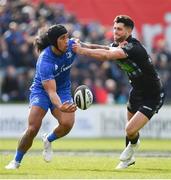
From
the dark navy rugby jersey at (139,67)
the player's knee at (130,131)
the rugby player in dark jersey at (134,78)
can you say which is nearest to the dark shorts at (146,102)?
the rugby player in dark jersey at (134,78)

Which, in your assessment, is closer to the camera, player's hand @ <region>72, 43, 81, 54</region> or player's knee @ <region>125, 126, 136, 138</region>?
player's hand @ <region>72, 43, 81, 54</region>

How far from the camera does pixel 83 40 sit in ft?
84.2

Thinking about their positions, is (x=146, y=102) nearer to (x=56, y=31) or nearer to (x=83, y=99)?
(x=83, y=99)

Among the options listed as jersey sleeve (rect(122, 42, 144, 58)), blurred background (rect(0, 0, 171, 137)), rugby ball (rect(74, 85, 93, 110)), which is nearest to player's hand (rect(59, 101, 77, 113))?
rugby ball (rect(74, 85, 93, 110))

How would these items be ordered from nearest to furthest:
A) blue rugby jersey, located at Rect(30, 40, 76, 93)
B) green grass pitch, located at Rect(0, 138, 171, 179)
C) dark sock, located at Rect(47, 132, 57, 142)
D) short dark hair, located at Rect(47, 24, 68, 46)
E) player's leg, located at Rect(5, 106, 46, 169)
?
green grass pitch, located at Rect(0, 138, 171, 179) → short dark hair, located at Rect(47, 24, 68, 46) → blue rugby jersey, located at Rect(30, 40, 76, 93) → player's leg, located at Rect(5, 106, 46, 169) → dark sock, located at Rect(47, 132, 57, 142)

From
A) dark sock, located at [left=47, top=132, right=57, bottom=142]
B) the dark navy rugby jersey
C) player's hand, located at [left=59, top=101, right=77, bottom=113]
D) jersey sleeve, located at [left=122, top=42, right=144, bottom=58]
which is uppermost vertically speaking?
jersey sleeve, located at [left=122, top=42, right=144, bottom=58]

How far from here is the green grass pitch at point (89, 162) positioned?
11969 millimetres

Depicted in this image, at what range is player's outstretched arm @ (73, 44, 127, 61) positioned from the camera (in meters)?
12.3

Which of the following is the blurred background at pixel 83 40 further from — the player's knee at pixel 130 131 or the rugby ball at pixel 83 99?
the rugby ball at pixel 83 99

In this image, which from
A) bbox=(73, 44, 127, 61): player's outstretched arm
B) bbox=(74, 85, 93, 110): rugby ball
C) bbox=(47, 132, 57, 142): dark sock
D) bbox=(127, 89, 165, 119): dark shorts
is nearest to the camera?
bbox=(73, 44, 127, 61): player's outstretched arm

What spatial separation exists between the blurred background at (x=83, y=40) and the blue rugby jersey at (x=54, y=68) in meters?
10.6

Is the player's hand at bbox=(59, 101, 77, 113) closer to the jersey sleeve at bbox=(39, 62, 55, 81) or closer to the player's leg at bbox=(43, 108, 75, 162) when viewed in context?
the jersey sleeve at bbox=(39, 62, 55, 81)

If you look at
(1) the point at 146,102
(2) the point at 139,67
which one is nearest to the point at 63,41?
(2) the point at 139,67

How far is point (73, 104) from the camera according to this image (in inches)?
482
